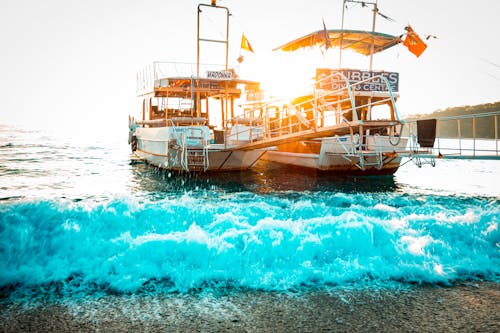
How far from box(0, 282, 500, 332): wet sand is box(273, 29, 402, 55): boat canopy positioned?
15.7 m

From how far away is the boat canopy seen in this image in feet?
57.9

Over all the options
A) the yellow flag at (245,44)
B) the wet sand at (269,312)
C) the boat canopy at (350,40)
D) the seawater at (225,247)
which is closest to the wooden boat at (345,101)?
the boat canopy at (350,40)

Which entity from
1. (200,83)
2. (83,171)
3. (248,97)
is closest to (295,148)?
(248,97)

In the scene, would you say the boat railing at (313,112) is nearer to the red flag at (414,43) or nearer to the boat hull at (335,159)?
the boat hull at (335,159)

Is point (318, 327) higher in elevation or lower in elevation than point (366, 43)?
lower

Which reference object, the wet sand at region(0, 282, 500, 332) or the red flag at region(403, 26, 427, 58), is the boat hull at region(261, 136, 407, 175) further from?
the wet sand at region(0, 282, 500, 332)

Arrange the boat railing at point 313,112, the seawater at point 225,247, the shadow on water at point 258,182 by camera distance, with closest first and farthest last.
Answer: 1. the seawater at point 225,247
2. the boat railing at point 313,112
3. the shadow on water at point 258,182

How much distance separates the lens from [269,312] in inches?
136

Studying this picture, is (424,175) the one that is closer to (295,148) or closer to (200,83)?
(295,148)

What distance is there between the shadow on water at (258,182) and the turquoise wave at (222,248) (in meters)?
5.77

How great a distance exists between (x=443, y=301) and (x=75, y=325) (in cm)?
390

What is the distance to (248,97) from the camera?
65.4ft

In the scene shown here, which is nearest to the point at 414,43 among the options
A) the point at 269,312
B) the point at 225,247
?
the point at 225,247

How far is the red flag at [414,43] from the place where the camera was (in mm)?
17594
